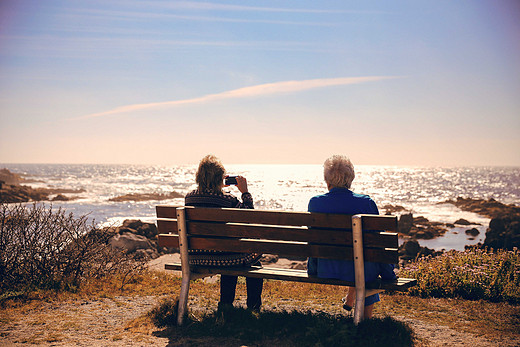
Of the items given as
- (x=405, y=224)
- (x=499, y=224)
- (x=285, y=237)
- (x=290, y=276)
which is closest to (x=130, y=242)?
(x=290, y=276)

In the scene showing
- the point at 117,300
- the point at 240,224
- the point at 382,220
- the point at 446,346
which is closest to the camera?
the point at 382,220

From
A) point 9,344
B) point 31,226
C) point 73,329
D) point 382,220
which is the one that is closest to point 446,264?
point 382,220

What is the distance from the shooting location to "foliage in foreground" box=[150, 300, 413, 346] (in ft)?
12.4

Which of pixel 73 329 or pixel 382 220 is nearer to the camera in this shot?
pixel 382 220

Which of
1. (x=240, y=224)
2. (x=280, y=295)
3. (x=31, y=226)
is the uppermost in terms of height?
Result: (x=240, y=224)

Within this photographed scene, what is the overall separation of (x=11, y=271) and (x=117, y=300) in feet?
5.88

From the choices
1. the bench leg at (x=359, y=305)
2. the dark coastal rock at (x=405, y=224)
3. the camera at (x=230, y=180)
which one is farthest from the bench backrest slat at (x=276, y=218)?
the dark coastal rock at (x=405, y=224)

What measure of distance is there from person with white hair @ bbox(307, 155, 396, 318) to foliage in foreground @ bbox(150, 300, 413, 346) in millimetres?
453

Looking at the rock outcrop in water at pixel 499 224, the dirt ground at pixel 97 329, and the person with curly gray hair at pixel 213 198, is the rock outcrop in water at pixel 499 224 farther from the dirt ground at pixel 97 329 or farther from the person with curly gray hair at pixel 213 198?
the person with curly gray hair at pixel 213 198

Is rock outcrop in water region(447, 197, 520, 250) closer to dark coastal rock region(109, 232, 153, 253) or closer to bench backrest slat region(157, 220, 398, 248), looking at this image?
dark coastal rock region(109, 232, 153, 253)

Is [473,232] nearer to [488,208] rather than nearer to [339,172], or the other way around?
[488,208]

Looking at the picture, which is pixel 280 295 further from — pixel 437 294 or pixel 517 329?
pixel 517 329

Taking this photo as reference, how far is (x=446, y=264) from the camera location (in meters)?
6.73

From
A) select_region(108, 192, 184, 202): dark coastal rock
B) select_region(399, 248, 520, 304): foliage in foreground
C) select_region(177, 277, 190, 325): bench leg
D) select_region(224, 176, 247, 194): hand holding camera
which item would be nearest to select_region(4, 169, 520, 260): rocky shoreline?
select_region(108, 192, 184, 202): dark coastal rock
